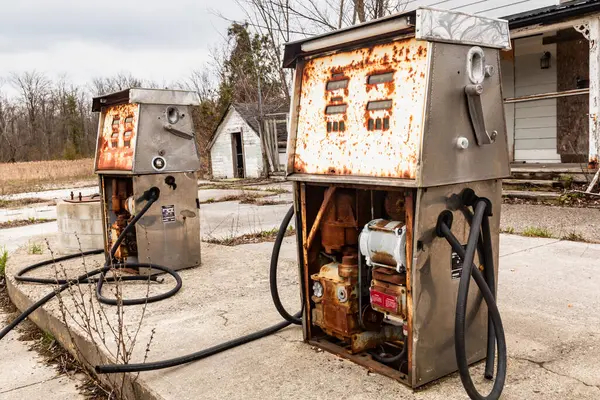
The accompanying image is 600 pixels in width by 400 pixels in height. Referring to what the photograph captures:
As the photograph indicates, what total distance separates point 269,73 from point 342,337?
76.2 feet

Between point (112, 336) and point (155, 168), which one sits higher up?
point (155, 168)

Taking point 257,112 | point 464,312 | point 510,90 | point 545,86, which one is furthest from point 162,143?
point 257,112

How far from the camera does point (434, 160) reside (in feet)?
7.77

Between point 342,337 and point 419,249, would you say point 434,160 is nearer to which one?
point 419,249

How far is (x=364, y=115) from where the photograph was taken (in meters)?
2.63

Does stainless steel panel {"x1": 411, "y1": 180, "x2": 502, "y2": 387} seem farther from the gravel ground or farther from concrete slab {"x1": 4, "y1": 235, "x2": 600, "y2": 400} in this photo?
the gravel ground

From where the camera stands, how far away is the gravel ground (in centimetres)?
673

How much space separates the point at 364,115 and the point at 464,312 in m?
1.04

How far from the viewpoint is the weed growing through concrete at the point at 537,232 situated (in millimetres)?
6443

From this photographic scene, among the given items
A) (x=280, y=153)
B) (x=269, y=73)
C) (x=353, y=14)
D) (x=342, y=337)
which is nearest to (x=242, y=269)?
(x=342, y=337)

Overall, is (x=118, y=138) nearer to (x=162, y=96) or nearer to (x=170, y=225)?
(x=162, y=96)

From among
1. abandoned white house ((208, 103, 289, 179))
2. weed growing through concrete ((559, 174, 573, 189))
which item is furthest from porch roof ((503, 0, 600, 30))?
Answer: abandoned white house ((208, 103, 289, 179))

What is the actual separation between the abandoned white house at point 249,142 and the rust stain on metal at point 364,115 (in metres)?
18.3

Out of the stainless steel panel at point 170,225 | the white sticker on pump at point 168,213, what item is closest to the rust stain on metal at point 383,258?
the stainless steel panel at point 170,225
